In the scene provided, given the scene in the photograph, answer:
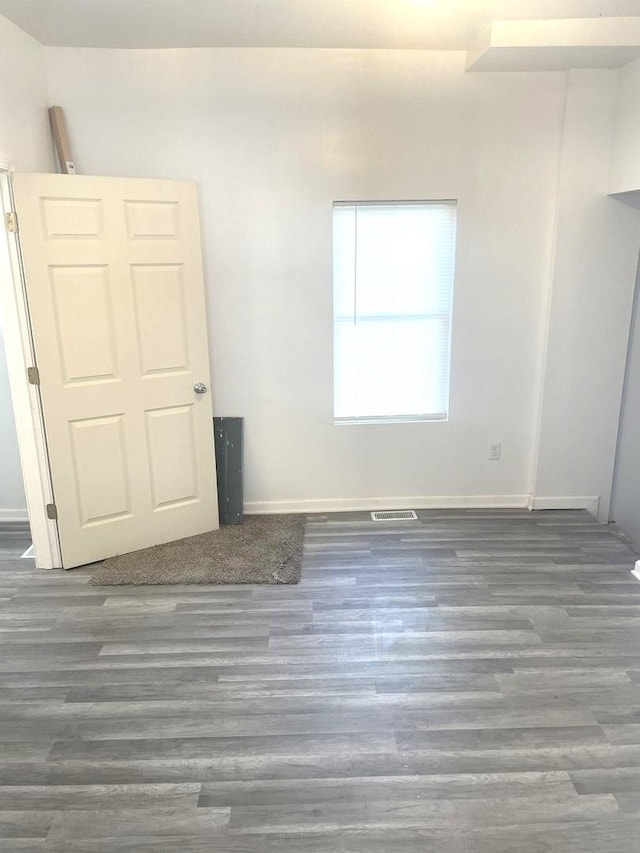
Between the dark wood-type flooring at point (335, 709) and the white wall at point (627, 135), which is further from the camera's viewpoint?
the white wall at point (627, 135)

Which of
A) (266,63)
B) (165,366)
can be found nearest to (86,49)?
(266,63)

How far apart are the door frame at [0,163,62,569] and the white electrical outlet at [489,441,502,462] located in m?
2.74

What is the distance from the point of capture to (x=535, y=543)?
3.57 meters

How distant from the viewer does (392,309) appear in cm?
378

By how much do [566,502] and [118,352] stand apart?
120 inches

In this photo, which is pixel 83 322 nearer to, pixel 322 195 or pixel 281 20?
pixel 322 195

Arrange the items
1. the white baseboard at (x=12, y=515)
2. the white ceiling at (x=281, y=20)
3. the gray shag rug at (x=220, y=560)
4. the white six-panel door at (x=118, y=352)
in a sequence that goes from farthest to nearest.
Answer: the white baseboard at (x=12, y=515) → the gray shag rug at (x=220, y=560) → the white six-panel door at (x=118, y=352) → the white ceiling at (x=281, y=20)

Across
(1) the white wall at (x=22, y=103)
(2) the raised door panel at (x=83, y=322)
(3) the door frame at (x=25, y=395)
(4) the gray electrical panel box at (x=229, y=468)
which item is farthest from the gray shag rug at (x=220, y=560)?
(1) the white wall at (x=22, y=103)

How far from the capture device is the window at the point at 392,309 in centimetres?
365

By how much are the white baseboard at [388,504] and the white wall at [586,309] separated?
241mm

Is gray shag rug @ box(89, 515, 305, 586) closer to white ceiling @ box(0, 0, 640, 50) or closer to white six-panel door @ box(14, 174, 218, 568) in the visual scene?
white six-panel door @ box(14, 174, 218, 568)

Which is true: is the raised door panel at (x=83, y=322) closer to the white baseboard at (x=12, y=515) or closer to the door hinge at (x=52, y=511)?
the door hinge at (x=52, y=511)

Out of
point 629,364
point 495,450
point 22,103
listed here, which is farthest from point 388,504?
point 22,103


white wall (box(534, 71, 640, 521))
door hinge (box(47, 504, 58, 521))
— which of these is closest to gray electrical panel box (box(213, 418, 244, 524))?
door hinge (box(47, 504, 58, 521))
